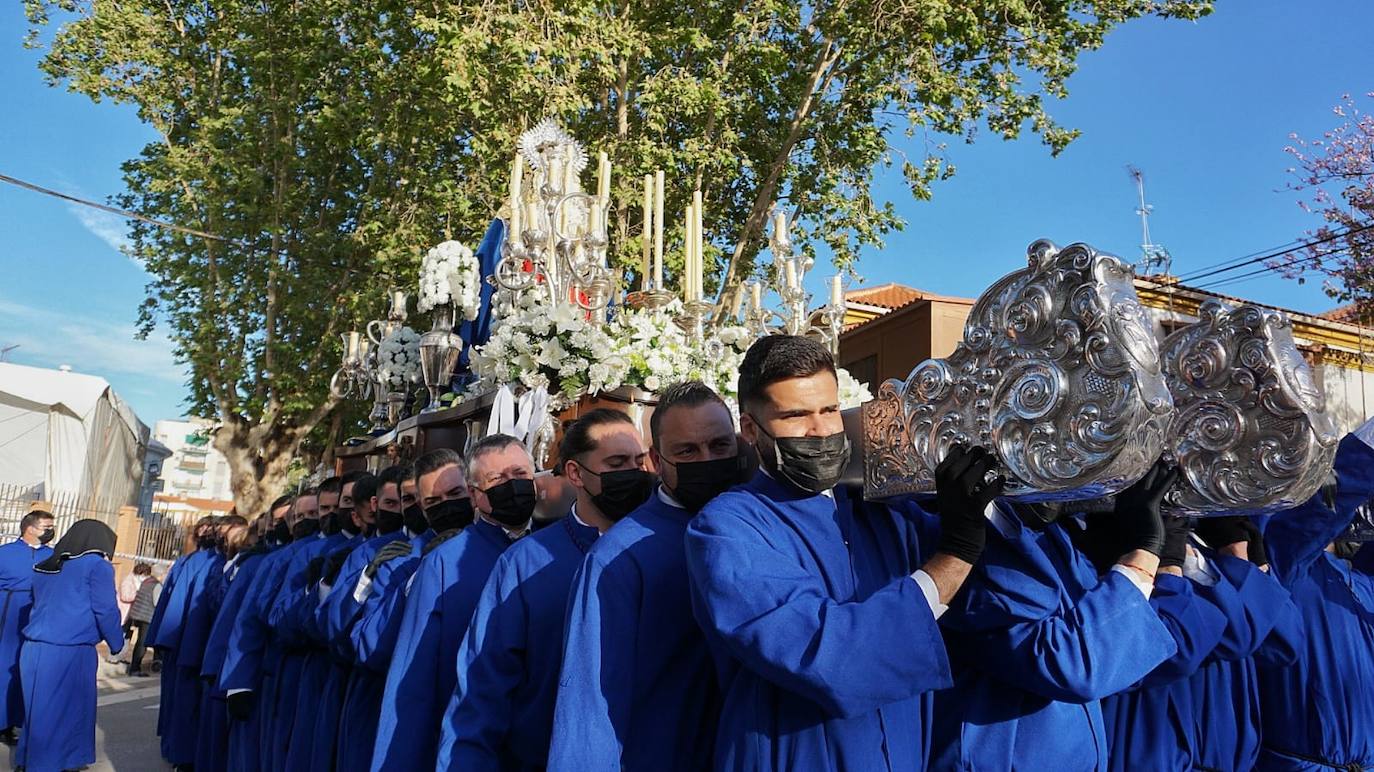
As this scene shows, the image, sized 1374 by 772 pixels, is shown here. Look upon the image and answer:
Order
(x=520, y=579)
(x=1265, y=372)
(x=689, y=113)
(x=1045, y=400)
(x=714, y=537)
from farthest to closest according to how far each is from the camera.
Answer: (x=689, y=113), (x=520, y=579), (x=1265, y=372), (x=714, y=537), (x=1045, y=400)

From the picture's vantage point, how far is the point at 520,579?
2881mm

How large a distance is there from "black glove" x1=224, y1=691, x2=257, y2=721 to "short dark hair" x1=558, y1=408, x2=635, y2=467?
11.6 feet

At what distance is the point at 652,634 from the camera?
2377 millimetres

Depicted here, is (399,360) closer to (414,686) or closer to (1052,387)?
(414,686)

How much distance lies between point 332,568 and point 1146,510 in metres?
3.65

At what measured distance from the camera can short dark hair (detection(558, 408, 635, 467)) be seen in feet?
10.2

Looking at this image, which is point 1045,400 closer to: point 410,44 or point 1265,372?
point 1265,372

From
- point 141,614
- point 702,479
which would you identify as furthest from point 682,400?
point 141,614

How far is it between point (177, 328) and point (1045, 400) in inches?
710

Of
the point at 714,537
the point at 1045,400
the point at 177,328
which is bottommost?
the point at 714,537

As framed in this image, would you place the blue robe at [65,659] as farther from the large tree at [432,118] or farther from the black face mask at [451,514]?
the large tree at [432,118]

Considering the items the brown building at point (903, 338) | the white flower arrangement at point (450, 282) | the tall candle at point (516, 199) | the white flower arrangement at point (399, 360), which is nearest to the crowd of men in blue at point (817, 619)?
the tall candle at point (516, 199)

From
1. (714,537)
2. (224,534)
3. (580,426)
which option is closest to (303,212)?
(224,534)

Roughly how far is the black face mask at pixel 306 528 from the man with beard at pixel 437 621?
3296 mm
